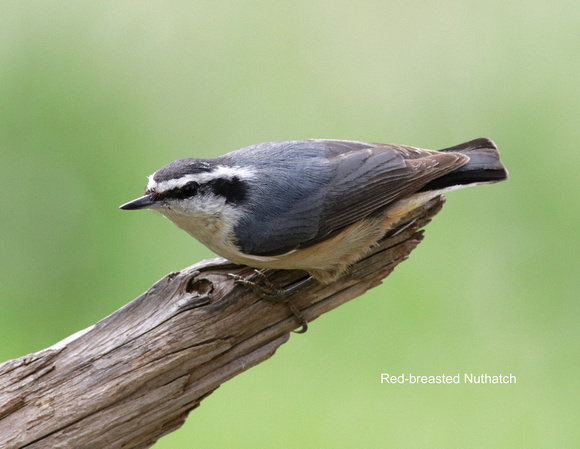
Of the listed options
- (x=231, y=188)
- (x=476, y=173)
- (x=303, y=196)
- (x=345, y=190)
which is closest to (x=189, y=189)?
(x=231, y=188)

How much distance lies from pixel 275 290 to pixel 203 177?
56 centimetres

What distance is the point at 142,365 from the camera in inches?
118

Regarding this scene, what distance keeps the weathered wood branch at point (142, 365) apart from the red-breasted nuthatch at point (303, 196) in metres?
0.20

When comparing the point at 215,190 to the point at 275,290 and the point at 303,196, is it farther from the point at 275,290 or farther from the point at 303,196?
the point at 275,290

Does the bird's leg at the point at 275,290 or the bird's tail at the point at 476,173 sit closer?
the bird's leg at the point at 275,290

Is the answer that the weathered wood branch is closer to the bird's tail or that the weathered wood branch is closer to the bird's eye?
the bird's eye

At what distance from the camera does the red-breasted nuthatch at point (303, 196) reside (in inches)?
122

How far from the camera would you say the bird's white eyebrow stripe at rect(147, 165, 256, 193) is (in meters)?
3.02

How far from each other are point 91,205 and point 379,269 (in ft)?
8.46

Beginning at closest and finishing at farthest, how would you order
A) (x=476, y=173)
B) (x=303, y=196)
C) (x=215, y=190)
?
(x=215, y=190) < (x=303, y=196) < (x=476, y=173)

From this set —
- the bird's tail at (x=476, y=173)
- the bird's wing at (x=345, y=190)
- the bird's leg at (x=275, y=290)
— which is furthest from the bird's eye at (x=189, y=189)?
the bird's tail at (x=476, y=173)

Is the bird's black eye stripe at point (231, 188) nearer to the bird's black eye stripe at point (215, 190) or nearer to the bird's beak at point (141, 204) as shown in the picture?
the bird's black eye stripe at point (215, 190)

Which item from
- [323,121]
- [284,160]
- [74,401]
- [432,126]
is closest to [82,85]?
[323,121]

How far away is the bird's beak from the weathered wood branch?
1.07 feet
